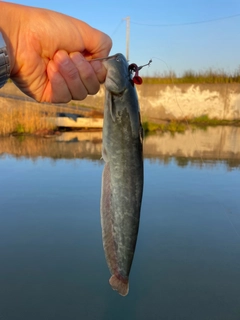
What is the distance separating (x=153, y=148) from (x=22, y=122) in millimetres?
4100

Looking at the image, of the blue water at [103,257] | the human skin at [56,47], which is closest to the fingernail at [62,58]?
the human skin at [56,47]

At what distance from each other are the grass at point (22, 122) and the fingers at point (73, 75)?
28.8 ft

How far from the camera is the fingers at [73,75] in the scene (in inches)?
64.9

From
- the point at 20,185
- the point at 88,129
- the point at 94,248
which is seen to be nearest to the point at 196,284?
the point at 94,248

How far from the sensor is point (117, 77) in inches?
51.1

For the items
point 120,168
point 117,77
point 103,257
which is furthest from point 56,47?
point 103,257

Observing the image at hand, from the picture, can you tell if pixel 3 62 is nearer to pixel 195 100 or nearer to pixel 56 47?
pixel 56 47

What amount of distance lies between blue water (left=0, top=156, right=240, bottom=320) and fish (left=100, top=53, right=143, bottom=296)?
1.69 meters

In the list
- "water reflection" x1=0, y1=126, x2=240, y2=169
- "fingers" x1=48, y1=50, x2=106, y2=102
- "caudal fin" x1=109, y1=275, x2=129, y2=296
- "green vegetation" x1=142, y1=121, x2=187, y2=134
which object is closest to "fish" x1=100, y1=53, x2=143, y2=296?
"caudal fin" x1=109, y1=275, x2=129, y2=296

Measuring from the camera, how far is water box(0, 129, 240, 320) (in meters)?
2.98

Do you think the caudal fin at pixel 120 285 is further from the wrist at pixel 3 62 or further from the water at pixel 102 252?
the water at pixel 102 252

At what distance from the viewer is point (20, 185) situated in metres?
5.56

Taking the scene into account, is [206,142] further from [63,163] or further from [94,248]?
[94,248]

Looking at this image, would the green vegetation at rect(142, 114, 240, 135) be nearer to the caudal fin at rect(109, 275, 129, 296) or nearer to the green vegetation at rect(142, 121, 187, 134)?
the green vegetation at rect(142, 121, 187, 134)
